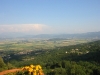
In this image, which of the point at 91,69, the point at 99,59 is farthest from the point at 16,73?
the point at 99,59

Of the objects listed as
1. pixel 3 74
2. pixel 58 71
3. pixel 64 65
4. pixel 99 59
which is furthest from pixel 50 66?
pixel 3 74

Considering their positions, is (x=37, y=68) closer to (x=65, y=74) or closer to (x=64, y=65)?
(x=65, y=74)

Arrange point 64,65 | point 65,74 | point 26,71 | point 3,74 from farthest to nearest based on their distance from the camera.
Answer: point 64,65
point 65,74
point 3,74
point 26,71

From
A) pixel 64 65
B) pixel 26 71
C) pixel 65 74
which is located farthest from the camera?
pixel 64 65

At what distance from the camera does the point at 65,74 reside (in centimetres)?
5288

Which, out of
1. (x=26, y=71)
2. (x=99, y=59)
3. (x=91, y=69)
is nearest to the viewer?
(x=26, y=71)

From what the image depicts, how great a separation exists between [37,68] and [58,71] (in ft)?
80.0

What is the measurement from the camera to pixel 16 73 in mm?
31906

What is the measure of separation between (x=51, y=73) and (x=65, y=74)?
3.84m

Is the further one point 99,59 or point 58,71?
point 99,59

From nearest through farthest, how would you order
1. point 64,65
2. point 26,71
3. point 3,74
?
point 26,71 < point 3,74 < point 64,65

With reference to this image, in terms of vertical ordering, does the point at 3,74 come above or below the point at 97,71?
above

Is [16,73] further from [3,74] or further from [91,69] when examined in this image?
[91,69]

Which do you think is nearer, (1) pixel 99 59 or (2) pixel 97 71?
(2) pixel 97 71
